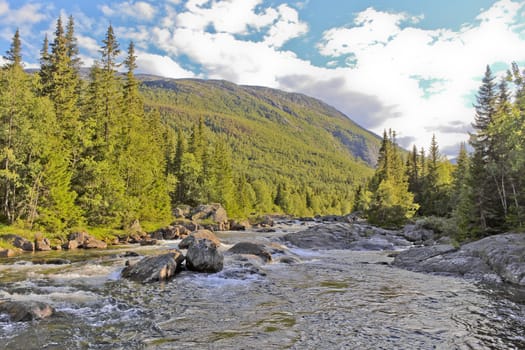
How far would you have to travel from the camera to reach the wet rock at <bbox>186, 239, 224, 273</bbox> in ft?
62.9

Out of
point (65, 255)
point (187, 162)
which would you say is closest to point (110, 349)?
point (65, 255)

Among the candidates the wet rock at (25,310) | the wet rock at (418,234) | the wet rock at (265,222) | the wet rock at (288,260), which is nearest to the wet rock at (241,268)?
the wet rock at (288,260)

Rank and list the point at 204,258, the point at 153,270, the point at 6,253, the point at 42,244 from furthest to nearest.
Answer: the point at 42,244
the point at 6,253
the point at 204,258
the point at 153,270

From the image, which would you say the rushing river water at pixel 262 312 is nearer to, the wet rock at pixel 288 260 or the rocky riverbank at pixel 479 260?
the rocky riverbank at pixel 479 260

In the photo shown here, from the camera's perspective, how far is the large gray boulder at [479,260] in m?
18.0

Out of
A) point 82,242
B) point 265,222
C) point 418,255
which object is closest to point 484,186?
point 418,255

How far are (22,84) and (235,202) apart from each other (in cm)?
5755

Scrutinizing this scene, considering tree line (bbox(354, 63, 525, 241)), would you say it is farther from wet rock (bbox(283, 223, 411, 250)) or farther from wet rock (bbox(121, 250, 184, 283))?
wet rock (bbox(121, 250, 184, 283))

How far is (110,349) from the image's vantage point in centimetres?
868

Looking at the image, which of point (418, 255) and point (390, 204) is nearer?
point (418, 255)

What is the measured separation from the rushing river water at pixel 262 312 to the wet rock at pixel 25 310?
27 centimetres

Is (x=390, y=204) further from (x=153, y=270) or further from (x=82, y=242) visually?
(x=153, y=270)

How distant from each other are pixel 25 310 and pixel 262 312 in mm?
7476

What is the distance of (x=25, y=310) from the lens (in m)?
10.9
